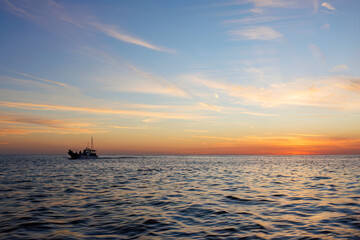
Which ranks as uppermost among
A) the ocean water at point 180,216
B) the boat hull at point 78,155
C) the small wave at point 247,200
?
the ocean water at point 180,216

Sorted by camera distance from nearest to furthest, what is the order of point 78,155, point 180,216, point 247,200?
point 180,216 → point 247,200 → point 78,155

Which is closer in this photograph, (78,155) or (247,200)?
(247,200)

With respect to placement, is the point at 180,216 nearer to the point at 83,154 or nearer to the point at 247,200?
the point at 247,200

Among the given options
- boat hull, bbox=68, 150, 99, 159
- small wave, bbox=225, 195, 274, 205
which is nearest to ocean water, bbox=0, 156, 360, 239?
small wave, bbox=225, 195, 274, 205

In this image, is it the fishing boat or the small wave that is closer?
the small wave

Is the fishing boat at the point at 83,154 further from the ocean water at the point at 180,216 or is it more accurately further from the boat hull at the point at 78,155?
the ocean water at the point at 180,216

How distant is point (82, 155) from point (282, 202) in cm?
15308

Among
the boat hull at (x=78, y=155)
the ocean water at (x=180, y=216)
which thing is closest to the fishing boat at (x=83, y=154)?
the boat hull at (x=78, y=155)

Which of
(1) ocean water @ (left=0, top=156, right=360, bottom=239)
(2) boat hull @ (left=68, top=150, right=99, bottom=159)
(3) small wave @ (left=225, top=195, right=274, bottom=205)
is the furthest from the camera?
(2) boat hull @ (left=68, top=150, right=99, bottom=159)

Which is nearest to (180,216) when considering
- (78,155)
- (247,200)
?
(247,200)

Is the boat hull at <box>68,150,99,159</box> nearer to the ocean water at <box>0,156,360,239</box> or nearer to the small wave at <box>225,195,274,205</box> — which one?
the ocean water at <box>0,156,360,239</box>

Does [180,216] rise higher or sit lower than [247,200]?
higher

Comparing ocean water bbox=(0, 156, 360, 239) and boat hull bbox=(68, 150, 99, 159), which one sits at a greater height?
ocean water bbox=(0, 156, 360, 239)

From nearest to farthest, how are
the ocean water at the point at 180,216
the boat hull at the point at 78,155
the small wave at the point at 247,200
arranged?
the ocean water at the point at 180,216 < the small wave at the point at 247,200 < the boat hull at the point at 78,155
